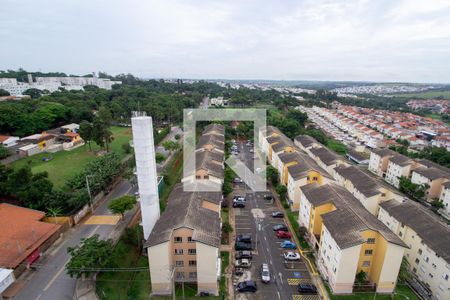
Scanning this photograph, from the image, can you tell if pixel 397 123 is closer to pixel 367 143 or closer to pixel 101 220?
pixel 367 143

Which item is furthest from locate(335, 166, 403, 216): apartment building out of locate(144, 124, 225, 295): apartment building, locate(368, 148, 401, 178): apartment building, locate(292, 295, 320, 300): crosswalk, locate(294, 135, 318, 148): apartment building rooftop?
locate(144, 124, 225, 295): apartment building

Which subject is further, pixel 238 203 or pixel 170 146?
pixel 170 146

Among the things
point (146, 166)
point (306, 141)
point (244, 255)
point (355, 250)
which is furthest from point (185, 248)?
point (306, 141)

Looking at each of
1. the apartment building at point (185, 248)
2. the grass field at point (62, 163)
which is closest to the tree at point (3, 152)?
the grass field at point (62, 163)

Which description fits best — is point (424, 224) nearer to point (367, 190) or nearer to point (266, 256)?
point (367, 190)

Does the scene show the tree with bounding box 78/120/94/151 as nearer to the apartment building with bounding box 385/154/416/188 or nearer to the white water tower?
the white water tower

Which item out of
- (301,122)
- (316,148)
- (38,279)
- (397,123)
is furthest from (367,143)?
(38,279)

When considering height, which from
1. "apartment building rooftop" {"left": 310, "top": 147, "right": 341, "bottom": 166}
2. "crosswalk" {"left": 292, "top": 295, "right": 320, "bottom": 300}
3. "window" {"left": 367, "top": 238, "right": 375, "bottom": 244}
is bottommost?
"crosswalk" {"left": 292, "top": 295, "right": 320, "bottom": 300}
